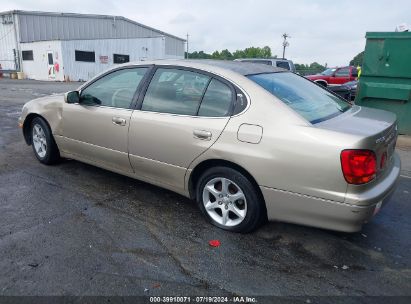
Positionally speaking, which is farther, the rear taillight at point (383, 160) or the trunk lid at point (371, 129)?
the rear taillight at point (383, 160)

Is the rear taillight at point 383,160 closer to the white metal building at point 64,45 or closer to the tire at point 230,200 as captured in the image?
the tire at point 230,200

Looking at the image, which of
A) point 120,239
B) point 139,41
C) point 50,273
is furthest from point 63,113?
point 139,41

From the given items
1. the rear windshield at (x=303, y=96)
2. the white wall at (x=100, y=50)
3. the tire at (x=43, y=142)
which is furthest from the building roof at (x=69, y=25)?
the rear windshield at (x=303, y=96)

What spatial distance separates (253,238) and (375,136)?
4.50 feet

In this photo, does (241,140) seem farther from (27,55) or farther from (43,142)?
(27,55)

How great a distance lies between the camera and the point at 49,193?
427 centimetres

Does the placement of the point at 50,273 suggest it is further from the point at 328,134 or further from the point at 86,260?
the point at 328,134

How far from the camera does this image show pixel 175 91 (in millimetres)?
3709

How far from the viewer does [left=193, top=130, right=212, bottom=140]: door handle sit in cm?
332

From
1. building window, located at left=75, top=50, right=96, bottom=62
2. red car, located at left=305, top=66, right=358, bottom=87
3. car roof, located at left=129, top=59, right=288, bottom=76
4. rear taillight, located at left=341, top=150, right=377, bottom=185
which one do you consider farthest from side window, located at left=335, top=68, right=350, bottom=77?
building window, located at left=75, top=50, right=96, bottom=62

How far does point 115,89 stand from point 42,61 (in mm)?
30468

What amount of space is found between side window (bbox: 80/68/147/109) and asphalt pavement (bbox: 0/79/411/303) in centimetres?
106

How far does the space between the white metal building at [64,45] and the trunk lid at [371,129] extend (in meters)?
29.4

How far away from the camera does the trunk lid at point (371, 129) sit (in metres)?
2.79
